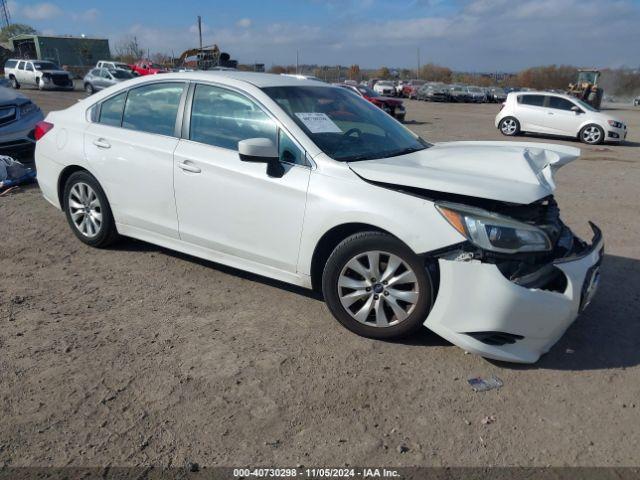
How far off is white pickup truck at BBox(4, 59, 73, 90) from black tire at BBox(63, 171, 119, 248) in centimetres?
3493

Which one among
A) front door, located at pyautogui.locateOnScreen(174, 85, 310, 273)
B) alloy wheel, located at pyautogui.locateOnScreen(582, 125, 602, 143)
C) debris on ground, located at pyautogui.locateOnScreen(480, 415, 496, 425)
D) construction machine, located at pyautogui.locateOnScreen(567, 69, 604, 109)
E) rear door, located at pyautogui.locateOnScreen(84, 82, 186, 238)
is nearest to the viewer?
debris on ground, located at pyautogui.locateOnScreen(480, 415, 496, 425)

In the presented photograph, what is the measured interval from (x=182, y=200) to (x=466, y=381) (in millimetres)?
2514

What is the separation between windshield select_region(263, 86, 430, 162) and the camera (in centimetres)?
385

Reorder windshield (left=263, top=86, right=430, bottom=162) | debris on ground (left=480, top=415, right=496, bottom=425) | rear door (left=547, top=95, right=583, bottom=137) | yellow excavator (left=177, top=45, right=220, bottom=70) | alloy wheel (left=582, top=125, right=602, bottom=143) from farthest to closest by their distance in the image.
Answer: yellow excavator (left=177, top=45, right=220, bottom=70)
rear door (left=547, top=95, right=583, bottom=137)
alloy wheel (left=582, top=125, right=602, bottom=143)
windshield (left=263, top=86, right=430, bottom=162)
debris on ground (left=480, top=415, right=496, bottom=425)

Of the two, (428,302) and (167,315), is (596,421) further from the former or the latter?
(167,315)

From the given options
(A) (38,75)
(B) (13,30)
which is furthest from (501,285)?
(B) (13,30)

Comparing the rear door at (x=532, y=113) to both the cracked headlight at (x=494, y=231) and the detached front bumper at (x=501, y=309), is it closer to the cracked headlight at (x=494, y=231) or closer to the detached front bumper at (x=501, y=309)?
the detached front bumper at (x=501, y=309)

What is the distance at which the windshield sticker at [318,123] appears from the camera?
3877 mm

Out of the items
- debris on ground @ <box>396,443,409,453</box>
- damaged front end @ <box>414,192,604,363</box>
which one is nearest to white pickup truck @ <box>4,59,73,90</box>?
damaged front end @ <box>414,192,604,363</box>

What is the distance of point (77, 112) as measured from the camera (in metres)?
5.07

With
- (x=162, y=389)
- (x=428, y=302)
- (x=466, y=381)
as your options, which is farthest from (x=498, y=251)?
(x=162, y=389)

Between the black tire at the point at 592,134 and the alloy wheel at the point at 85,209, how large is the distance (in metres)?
16.0

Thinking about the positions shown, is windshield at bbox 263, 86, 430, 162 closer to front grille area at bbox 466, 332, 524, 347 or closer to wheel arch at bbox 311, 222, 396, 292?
wheel arch at bbox 311, 222, 396, 292

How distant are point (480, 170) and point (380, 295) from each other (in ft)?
3.47
